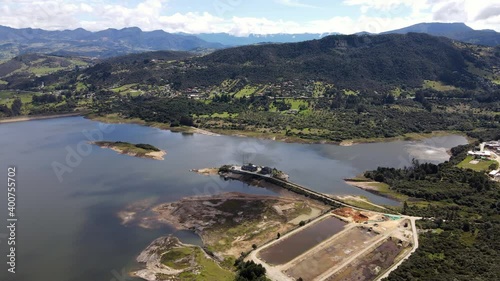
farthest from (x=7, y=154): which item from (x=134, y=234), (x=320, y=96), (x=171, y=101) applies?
Result: (x=320, y=96)

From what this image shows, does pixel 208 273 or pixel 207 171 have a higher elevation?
pixel 207 171

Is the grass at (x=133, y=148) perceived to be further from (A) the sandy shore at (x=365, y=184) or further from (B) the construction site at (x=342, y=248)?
(B) the construction site at (x=342, y=248)

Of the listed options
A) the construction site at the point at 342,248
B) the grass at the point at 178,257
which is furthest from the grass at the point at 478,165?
the grass at the point at 178,257

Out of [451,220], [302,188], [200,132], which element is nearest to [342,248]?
[451,220]

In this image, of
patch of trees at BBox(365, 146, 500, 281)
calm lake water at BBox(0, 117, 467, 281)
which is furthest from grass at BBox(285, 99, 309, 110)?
patch of trees at BBox(365, 146, 500, 281)

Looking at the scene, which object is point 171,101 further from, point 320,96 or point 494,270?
point 494,270

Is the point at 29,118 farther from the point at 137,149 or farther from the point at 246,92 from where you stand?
the point at 246,92

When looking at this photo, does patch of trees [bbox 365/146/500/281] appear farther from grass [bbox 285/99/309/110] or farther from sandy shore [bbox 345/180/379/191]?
grass [bbox 285/99/309/110]
